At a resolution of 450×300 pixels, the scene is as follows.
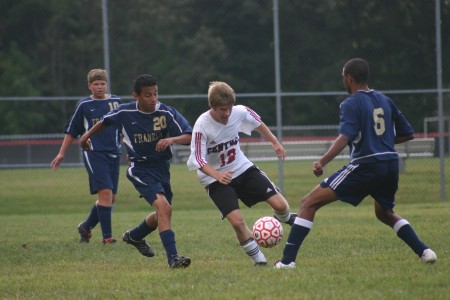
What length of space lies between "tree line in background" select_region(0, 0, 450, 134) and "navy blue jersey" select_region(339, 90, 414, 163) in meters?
9.77

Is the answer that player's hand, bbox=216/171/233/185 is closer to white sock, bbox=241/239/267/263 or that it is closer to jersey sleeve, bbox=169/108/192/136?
white sock, bbox=241/239/267/263

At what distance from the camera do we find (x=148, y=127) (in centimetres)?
728

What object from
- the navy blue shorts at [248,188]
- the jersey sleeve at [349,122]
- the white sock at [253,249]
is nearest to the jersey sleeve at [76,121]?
the navy blue shorts at [248,188]

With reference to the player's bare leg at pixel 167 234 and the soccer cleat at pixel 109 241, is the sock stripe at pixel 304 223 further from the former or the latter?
the soccer cleat at pixel 109 241

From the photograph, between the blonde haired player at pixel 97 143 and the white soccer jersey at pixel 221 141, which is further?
the blonde haired player at pixel 97 143

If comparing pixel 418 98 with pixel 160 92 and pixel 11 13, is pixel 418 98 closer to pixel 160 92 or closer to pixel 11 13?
pixel 160 92

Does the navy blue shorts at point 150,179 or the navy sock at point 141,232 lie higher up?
the navy blue shorts at point 150,179

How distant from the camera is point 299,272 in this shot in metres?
6.04

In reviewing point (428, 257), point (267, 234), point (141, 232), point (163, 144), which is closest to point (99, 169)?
point (141, 232)

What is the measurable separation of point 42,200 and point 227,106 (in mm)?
10729

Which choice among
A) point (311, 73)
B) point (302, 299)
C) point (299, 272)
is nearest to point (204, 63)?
point (311, 73)

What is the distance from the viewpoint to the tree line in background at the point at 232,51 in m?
16.3

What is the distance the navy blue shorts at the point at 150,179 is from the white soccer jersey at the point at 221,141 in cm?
44

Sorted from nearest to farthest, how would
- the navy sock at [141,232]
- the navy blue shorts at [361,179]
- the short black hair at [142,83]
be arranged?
the navy blue shorts at [361,179]
the short black hair at [142,83]
the navy sock at [141,232]
